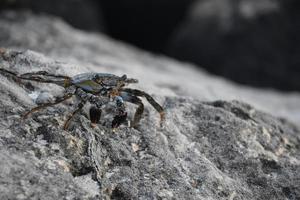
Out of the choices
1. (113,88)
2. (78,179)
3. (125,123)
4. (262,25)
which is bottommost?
(78,179)

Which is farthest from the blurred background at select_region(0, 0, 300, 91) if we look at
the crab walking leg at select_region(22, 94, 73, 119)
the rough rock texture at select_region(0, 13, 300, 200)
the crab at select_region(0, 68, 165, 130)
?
the crab walking leg at select_region(22, 94, 73, 119)

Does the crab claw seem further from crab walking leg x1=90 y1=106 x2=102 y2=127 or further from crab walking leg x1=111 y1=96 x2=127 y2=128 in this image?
crab walking leg x1=111 y1=96 x2=127 y2=128

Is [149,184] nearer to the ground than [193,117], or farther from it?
nearer to the ground

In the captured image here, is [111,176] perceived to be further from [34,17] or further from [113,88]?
[34,17]

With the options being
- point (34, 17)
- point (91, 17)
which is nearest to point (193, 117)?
point (34, 17)

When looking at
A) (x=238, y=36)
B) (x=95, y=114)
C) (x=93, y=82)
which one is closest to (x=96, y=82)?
(x=93, y=82)
